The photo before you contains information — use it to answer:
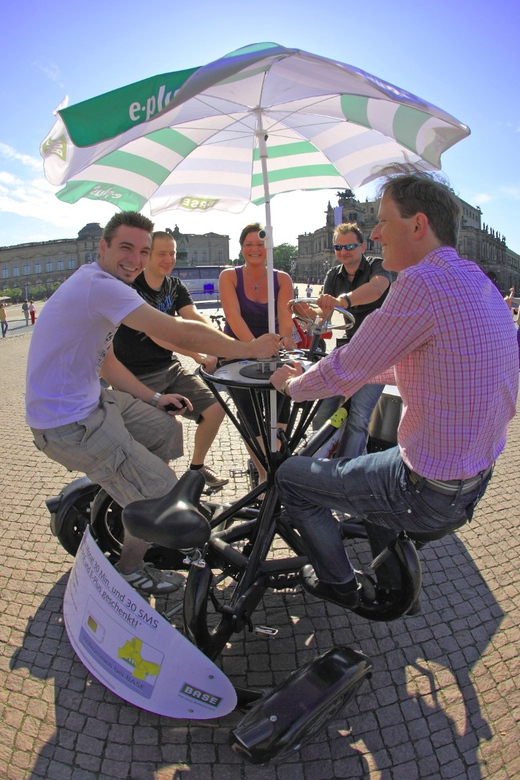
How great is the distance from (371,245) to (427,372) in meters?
93.5

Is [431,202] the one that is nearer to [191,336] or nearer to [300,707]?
[191,336]

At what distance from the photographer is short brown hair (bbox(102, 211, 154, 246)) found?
2.41m

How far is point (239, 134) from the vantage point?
359 cm

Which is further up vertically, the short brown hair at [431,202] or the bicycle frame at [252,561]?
the short brown hair at [431,202]

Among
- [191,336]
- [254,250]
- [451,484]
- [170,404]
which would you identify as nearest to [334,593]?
[451,484]

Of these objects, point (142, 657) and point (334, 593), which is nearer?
point (142, 657)

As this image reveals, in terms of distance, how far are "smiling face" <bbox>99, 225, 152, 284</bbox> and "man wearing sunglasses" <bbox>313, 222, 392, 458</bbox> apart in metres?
1.20

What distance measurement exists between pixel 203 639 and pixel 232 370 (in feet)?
4.32

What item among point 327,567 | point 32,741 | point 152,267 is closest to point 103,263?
point 152,267

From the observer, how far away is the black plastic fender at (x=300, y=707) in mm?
1688

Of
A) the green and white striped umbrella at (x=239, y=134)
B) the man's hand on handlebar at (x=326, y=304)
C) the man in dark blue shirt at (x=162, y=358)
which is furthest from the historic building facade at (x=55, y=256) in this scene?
the man's hand on handlebar at (x=326, y=304)

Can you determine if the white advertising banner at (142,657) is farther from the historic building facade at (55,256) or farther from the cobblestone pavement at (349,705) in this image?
the historic building facade at (55,256)

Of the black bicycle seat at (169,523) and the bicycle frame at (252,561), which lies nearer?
the black bicycle seat at (169,523)

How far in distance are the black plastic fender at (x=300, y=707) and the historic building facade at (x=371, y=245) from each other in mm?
82875
